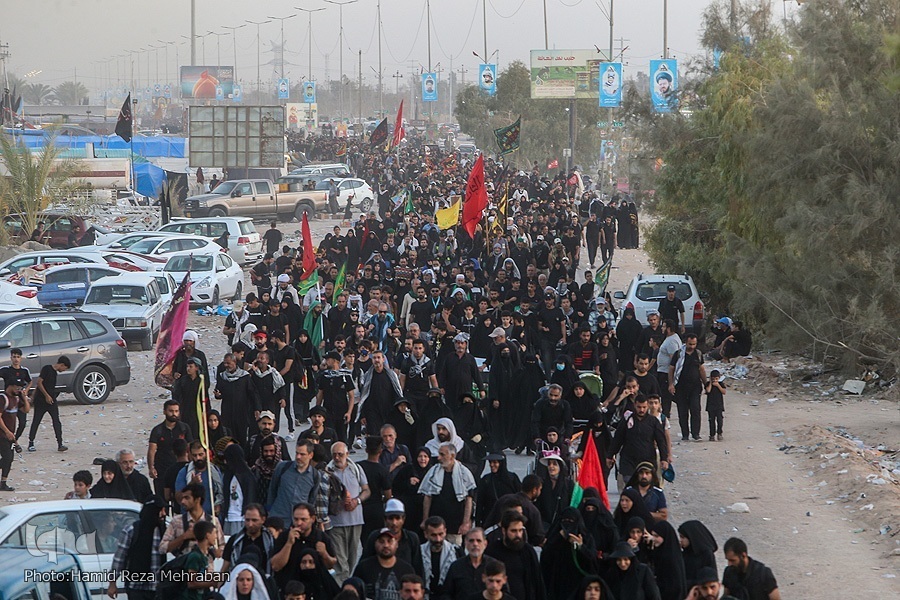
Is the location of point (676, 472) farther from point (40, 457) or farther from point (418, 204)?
point (418, 204)

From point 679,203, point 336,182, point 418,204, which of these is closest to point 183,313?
point 679,203

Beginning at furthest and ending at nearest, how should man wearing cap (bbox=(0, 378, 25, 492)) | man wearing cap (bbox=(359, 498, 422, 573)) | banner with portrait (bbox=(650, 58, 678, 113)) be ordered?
banner with portrait (bbox=(650, 58, 678, 113)) → man wearing cap (bbox=(0, 378, 25, 492)) → man wearing cap (bbox=(359, 498, 422, 573))

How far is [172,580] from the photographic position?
791cm

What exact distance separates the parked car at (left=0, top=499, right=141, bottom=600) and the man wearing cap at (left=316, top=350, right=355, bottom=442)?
15.4 ft

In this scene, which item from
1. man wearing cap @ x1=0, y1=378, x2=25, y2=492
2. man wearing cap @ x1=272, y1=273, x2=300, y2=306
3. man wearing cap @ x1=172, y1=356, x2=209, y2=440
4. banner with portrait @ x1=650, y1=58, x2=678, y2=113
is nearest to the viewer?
man wearing cap @ x1=172, y1=356, x2=209, y2=440

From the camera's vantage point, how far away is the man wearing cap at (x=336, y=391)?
14234 millimetres

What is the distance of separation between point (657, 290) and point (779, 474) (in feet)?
28.1

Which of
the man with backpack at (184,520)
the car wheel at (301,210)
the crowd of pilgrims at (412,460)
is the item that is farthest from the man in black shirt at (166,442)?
the car wheel at (301,210)

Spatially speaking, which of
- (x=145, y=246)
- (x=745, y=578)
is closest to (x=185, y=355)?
(x=745, y=578)

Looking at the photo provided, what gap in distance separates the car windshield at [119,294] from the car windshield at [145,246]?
7.65 metres

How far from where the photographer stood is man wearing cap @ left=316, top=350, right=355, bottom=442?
46.7 ft

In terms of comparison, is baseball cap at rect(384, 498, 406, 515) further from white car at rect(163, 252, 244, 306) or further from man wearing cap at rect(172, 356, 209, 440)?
white car at rect(163, 252, 244, 306)

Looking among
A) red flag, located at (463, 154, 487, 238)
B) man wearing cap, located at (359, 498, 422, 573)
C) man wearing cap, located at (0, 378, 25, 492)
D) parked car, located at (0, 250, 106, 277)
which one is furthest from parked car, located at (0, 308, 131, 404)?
man wearing cap, located at (359, 498, 422, 573)

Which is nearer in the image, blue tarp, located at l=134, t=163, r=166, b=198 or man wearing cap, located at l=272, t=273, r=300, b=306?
man wearing cap, located at l=272, t=273, r=300, b=306
